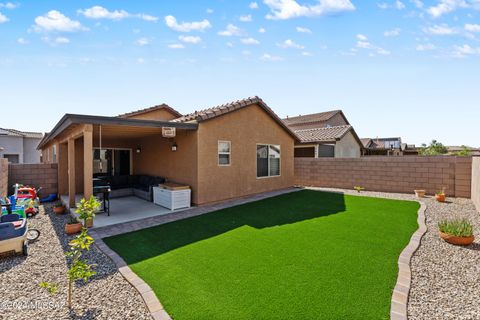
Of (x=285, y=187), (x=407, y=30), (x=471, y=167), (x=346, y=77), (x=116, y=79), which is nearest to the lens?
(x=407, y=30)

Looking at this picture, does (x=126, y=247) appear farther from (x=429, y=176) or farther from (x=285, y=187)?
(x=429, y=176)

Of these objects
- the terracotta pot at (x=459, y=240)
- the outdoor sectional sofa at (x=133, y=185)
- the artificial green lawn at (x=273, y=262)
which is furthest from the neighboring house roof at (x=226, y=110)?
the terracotta pot at (x=459, y=240)

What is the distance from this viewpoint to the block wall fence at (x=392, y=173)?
1135 centimetres

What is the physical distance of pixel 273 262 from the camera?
4875mm

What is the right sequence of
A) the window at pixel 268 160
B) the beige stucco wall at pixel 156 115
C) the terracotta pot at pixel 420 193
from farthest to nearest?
the beige stucco wall at pixel 156 115
the window at pixel 268 160
the terracotta pot at pixel 420 193

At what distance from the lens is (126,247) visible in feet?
19.1

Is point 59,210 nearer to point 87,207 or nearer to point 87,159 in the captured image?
point 87,159

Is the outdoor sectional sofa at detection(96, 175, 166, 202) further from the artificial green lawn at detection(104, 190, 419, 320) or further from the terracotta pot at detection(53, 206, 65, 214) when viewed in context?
the artificial green lawn at detection(104, 190, 419, 320)

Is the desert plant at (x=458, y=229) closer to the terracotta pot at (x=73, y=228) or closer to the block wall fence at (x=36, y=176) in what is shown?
the terracotta pot at (x=73, y=228)

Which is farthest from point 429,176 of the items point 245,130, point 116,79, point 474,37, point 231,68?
point 116,79

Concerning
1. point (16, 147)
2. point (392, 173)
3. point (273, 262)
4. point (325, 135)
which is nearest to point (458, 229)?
point (273, 262)

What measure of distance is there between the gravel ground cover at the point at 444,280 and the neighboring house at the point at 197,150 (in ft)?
23.2

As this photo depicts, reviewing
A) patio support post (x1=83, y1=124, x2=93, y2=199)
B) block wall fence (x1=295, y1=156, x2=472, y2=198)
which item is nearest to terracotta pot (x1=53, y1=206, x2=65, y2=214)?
patio support post (x1=83, y1=124, x2=93, y2=199)

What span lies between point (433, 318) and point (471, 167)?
1108 cm
